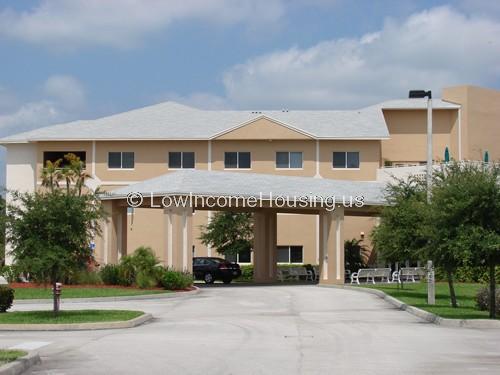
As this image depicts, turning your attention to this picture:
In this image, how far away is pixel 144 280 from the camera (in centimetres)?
3600

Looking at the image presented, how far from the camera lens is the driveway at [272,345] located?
14.0m

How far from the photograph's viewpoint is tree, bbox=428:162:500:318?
22156 mm

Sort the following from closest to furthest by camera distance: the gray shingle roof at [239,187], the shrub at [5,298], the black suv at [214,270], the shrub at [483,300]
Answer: the shrub at [5,298], the shrub at [483,300], the gray shingle roof at [239,187], the black suv at [214,270]

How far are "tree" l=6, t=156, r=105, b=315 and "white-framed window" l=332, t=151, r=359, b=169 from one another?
123 feet

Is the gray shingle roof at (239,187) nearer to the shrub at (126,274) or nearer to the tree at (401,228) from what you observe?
the shrub at (126,274)

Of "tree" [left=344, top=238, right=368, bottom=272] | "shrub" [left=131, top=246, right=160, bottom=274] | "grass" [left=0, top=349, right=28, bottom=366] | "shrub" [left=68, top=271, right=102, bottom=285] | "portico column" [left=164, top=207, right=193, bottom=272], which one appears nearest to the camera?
"grass" [left=0, top=349, right=28, bottom=366]

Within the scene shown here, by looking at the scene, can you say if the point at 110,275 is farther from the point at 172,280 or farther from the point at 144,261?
the point at 172,280

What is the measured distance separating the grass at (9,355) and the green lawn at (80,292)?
16.6m

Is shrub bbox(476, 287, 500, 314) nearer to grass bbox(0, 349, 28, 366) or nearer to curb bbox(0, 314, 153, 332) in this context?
curb bbox(0, 314, 153, 332)

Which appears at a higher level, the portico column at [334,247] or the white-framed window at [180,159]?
the white-framed window at [180,159]

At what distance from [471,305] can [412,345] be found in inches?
504

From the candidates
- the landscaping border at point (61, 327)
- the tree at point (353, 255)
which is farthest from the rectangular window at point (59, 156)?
the landscaping border at point (61, 327)

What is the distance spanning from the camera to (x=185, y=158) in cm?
5912

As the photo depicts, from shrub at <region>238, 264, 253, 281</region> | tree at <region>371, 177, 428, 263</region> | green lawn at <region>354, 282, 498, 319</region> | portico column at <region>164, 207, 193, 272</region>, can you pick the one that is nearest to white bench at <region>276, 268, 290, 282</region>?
shrub at <region>238, 264, 253, 281</region>
